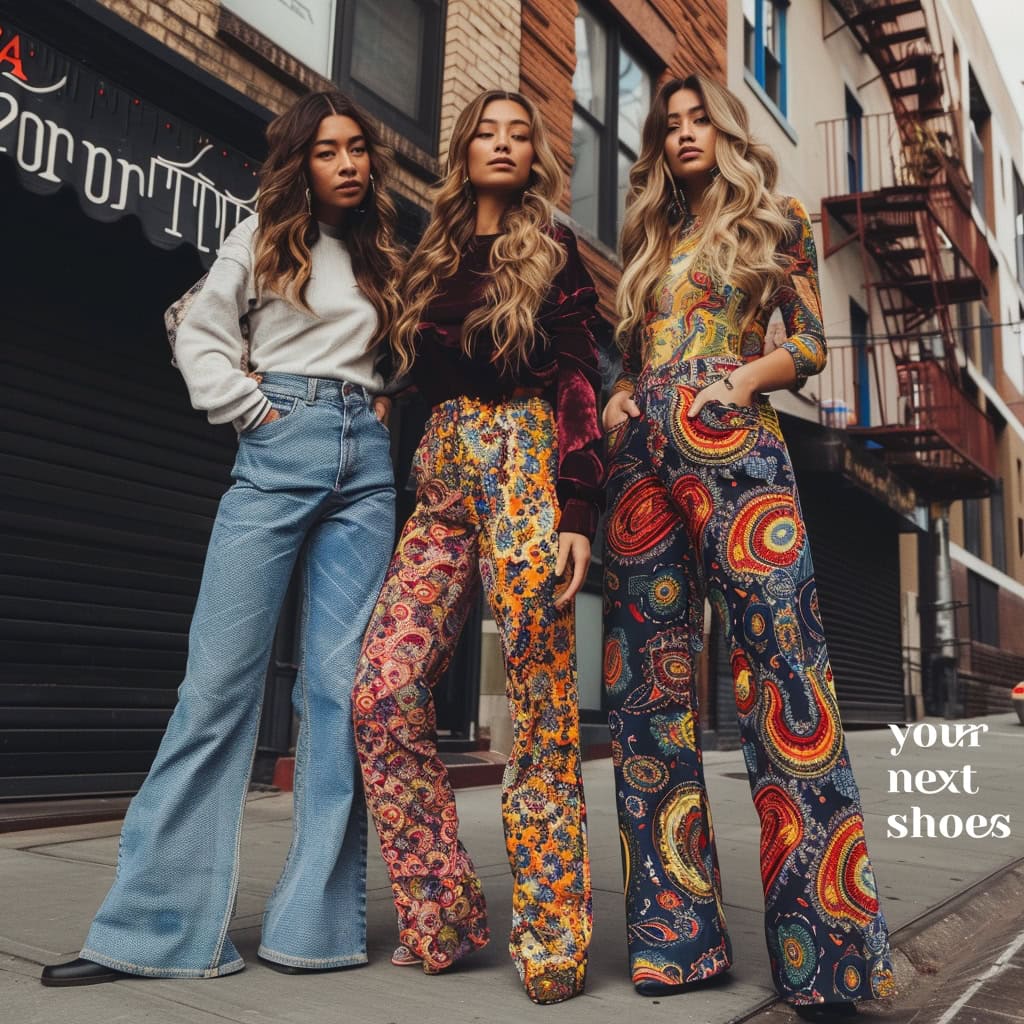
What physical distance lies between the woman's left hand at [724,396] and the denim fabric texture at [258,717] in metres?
0.84

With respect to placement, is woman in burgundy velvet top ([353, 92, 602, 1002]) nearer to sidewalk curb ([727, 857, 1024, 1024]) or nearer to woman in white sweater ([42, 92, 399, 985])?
woman in white sweater ([42, 92, 399, 985])

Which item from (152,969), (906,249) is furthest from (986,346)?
(152,969)

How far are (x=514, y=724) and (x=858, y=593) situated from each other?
1385cm

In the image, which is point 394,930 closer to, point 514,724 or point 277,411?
point 514,724

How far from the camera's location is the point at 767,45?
44.9 ft

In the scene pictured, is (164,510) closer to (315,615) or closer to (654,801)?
(315,615)

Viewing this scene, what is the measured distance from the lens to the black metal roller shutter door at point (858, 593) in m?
14.0

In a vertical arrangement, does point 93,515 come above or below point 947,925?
above

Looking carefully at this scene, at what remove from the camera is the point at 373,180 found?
9.57 ft

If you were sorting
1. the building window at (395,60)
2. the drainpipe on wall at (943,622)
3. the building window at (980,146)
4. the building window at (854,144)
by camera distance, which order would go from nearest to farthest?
the building window at (395,60)
the building window at (854,144)
the drainpipe on wall at (943,622)
the building window at (980,146)

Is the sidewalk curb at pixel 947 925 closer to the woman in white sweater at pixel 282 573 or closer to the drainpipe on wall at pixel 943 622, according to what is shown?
Answer: the woman in white sweater at pixel 282 573

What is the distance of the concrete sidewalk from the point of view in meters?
2.28

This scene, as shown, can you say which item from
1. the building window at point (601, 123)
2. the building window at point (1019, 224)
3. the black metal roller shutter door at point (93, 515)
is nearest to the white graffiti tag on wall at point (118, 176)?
the black metal roller shutter door at point (93, 515)

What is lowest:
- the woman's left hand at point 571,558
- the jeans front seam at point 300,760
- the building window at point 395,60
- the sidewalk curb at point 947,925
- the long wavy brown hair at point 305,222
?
the sidewalk curb at point 947,925
